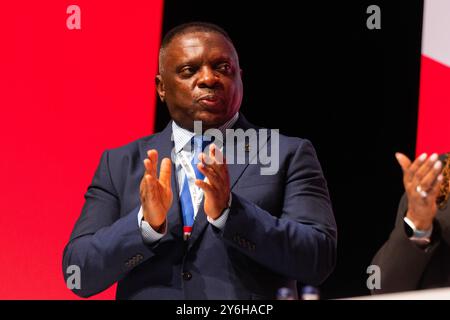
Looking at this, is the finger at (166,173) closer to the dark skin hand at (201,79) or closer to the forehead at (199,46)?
the dark skin hand at (201,79)

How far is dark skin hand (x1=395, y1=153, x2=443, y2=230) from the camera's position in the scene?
2.17m

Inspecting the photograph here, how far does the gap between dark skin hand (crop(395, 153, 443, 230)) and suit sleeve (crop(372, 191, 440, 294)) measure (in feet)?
0.51

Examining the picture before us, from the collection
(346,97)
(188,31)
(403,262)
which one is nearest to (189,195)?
(188,31)

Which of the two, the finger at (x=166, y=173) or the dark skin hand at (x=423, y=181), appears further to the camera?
the finger at (x=166, y=173)

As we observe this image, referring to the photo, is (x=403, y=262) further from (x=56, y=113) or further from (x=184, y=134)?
(x=56, y=113)

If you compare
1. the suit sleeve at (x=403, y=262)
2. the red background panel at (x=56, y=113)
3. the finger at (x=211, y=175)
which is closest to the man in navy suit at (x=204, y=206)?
the finger at (x=211, y=175)

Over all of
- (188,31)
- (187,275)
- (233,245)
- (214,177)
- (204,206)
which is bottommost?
(187,275)

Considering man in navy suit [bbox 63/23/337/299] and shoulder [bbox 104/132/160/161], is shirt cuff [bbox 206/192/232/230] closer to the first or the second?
man in navy suit [bbox 63/23/337/299]

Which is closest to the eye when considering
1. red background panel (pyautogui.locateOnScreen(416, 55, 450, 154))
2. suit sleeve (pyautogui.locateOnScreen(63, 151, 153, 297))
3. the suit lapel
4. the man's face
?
the man's face

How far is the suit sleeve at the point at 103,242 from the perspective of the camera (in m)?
2.47

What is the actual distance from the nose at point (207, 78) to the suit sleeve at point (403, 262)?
0.72 m

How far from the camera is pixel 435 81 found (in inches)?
129

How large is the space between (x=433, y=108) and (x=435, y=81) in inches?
4.4
